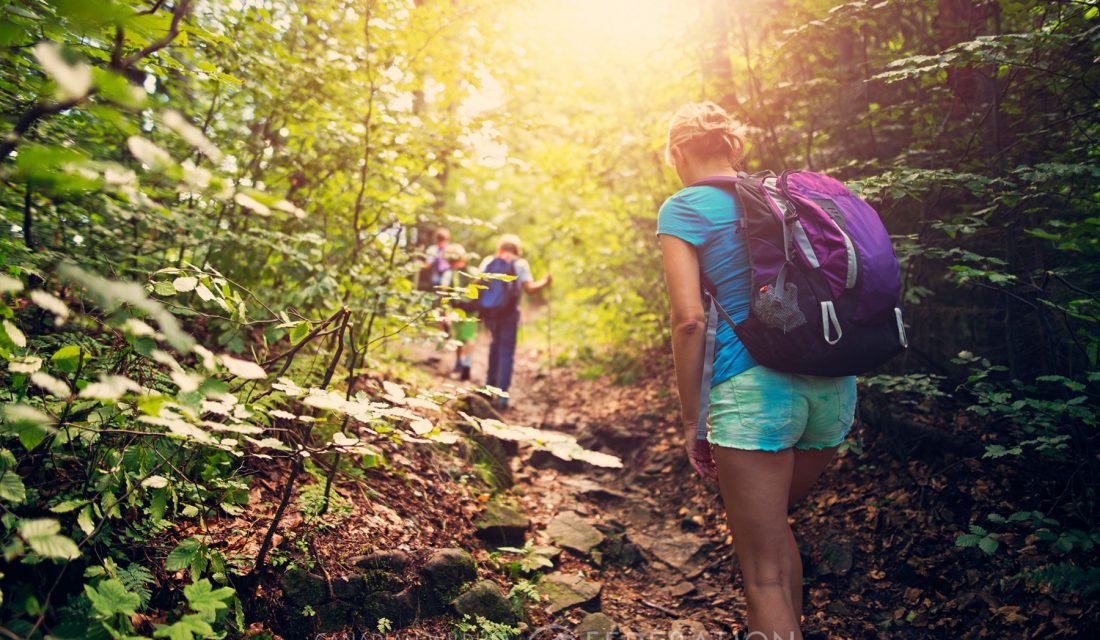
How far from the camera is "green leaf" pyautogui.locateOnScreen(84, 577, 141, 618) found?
68.1 inches

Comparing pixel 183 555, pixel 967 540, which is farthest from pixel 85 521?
pixel 967 540

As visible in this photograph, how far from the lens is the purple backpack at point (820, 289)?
203cm

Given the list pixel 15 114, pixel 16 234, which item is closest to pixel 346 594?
pixel 15 114

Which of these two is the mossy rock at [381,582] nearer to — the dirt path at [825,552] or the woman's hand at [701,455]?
the dirt path at [825,552]

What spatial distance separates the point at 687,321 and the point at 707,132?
0.81 meters

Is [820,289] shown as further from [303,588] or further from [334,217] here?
[334,217]

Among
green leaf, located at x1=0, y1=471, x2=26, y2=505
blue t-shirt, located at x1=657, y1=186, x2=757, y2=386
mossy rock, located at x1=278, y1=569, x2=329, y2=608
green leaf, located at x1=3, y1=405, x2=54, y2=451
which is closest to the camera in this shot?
green leaf, located at x1=3, y1=405, x2=54, y2=451

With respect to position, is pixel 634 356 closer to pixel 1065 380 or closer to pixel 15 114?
pixel 1065 380

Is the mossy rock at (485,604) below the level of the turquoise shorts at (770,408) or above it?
below

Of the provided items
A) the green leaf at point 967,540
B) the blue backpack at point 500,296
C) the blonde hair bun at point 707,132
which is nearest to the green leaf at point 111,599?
the blonde hair bun at point 707,132

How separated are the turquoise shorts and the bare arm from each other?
89mm

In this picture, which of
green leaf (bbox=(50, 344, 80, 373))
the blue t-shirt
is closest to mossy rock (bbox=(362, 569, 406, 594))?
green leaf (bbox=(50, 344, 80, 373))

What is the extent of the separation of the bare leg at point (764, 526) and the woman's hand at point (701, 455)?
119 millimetres

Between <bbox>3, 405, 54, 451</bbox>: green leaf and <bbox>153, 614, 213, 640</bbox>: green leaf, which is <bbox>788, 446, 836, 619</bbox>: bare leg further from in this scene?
<bbox>3, 405, 54, 451</bbox>: green leaf
